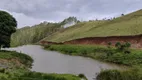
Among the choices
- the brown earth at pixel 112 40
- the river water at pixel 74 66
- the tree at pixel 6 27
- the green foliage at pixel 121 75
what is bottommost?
the river water at pixel 74 66

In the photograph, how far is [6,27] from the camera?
2798 inches

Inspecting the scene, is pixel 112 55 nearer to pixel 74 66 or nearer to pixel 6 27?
pixel 74 66

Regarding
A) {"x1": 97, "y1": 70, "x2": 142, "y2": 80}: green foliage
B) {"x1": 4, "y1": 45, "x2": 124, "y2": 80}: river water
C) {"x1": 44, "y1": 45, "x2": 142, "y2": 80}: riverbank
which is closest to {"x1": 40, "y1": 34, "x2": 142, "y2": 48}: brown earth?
{"x1": 44, "y1": 45, "x2": 142, "y2": 80}: riverbank

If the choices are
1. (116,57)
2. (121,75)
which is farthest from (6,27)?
(121,75)

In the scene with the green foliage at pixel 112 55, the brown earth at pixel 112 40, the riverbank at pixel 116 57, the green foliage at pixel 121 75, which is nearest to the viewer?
the green foliage at pixel 121 75

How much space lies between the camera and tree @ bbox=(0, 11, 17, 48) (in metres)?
70.2

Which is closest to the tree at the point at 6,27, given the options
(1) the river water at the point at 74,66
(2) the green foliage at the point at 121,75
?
(1) the river water at the point at 74,66

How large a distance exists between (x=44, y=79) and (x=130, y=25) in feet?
251

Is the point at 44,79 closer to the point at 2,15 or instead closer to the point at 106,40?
the point at 2,15

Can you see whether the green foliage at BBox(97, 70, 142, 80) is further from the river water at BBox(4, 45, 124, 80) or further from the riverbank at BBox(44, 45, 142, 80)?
the river water at BBox(4, 45, 124, 80)

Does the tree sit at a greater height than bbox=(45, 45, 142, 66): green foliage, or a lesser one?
greater

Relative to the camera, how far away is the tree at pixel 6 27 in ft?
230

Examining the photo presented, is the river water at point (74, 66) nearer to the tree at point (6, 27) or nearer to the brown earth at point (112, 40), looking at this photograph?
the tree at point (6, 27)

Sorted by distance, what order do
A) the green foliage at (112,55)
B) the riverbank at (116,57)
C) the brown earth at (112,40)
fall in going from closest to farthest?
the riverbank at (116,57), the green foliage at (112,55), the brown earth at (112,40)
